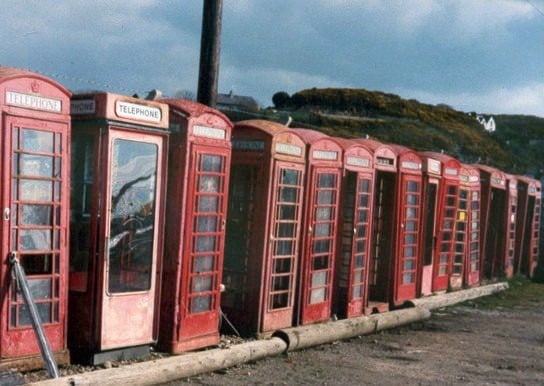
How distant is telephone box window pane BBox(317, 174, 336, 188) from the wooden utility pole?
2076mm

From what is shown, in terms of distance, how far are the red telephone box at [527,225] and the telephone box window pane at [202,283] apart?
14099 mm

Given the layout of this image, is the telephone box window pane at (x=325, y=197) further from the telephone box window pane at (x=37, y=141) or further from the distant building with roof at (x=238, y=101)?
the distant building with roof at (x=238, y=101)

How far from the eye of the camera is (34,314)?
279 inches

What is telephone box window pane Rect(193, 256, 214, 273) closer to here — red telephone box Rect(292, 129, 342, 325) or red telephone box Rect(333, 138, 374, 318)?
red telephone box Rect(292, 129, 342, 325)

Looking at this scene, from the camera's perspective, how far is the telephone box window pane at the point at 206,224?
9172mm

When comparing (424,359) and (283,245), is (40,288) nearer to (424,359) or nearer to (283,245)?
(283,245)

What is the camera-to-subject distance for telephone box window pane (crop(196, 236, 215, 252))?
30.2ft

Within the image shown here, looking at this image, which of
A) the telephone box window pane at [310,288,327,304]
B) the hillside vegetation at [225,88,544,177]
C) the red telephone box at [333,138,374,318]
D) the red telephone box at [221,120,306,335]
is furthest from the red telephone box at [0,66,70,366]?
the hillside vegetation at [225,88,544,177]

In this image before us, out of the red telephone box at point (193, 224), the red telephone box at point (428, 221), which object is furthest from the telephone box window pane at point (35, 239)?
the red telephone box at point (428, 221)

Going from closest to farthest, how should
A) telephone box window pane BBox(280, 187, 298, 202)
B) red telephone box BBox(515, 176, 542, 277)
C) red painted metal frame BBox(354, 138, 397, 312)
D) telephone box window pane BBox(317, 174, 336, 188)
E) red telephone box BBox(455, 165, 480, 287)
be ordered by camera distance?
telephone box window pane BBox(280, 187, 298, 202), telephone box window pane BBox(317, 174, 336, 188), red painted metal frame BBox(354, 138, 397, 312), red telephone box BBox(455, 165, 480, 287), red telephone box BBox(515, 176, 542, 277)

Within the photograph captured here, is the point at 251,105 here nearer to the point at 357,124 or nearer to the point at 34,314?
the point at 357,124

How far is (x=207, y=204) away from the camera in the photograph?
9281 millimetres

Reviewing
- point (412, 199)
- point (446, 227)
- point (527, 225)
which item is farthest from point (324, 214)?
point (527, 225)

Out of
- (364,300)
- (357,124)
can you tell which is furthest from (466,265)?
(357,124)
